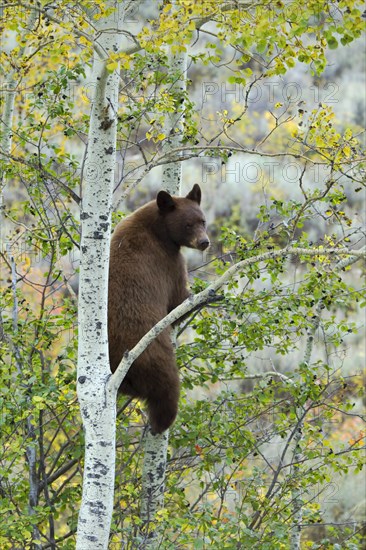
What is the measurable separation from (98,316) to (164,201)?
212cm

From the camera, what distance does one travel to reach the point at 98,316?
13.0ft

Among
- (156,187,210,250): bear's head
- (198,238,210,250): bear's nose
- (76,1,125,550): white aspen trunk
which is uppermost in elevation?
(156,187,210,250): bear's head

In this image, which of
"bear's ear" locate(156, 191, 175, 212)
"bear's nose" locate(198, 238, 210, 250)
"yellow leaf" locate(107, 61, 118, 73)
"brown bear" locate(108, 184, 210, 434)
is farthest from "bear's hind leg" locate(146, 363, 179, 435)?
"yellow leaf" locate(107, 61, 118, 73)

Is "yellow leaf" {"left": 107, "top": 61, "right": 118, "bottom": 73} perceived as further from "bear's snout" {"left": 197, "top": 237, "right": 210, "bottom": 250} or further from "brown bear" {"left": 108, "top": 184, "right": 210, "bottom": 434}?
"bear's snout" {"left": 197, "top": 237, "right": 210, "bottom": 250}

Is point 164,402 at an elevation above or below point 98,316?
above

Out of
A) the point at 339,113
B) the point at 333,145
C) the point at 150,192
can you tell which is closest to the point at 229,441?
the point at 333,145

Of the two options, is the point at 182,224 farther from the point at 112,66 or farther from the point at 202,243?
the point at 112,66

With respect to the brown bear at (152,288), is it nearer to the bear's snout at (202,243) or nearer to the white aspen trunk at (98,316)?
the bear's snout at (202,243)

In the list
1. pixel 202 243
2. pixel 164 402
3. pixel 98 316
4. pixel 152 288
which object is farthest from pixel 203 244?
pixel 98 316

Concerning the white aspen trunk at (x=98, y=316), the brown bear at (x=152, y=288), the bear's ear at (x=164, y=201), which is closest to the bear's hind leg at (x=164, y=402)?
the brown bear at (x=152, y=288)

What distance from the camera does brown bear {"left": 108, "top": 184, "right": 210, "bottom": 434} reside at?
5242 mm

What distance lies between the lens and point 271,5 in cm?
360

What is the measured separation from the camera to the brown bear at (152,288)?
5242 mm

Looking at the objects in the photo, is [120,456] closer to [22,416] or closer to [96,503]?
[22,416]
